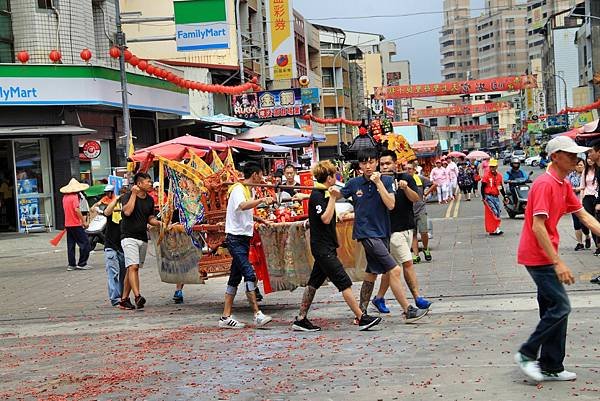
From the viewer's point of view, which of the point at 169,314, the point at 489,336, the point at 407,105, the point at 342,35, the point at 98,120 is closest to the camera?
the point at 489,336

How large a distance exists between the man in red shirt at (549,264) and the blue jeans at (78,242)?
12.4 metres

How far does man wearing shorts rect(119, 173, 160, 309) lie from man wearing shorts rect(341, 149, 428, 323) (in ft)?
10.8

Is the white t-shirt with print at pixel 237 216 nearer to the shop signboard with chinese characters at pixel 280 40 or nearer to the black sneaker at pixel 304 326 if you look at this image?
the black sneaker at pixel 304 326

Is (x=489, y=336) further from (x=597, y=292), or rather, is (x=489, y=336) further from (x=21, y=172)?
(x=21, y=172)

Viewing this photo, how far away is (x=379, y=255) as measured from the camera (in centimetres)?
959

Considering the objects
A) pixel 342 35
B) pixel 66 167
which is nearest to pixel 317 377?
pixel 66 167

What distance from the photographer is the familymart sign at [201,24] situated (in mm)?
24984

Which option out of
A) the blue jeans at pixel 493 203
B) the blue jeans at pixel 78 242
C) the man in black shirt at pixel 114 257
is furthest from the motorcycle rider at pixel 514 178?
the man in black shirt at pixel 114 257

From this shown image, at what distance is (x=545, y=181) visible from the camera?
6.68 meters

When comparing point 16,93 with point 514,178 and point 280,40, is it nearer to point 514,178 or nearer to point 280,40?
point 514,178

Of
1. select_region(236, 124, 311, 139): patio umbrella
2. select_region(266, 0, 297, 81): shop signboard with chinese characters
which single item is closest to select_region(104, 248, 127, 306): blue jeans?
select_region(236, 124, 311, 139): patio umbrella

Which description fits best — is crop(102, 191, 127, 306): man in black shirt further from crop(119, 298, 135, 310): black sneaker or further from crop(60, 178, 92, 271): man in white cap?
crop(60, 178, 92, 271): man in white cap

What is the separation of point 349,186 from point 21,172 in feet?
62.2

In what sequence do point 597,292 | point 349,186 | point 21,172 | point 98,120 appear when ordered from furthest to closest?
point 98,120 < point 21,172 < point 597,292 < point 349,186
